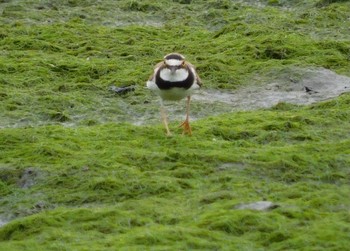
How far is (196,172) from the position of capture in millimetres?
10562

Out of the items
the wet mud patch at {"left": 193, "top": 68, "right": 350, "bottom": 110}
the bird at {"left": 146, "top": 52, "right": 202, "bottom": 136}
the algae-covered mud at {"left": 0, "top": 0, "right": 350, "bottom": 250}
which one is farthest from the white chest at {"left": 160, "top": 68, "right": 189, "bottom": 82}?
the wet mud patch at {"left": 193, "top": 68, "right": 350, "bottom": 110}

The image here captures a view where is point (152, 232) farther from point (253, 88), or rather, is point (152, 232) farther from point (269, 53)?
point (269, 53)

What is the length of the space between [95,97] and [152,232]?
21.6 ft

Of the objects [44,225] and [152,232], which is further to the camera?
[44,225]

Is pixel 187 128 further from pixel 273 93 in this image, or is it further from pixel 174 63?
pixel 273 93

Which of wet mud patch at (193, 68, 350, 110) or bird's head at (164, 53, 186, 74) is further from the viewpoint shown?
wet mud patch at (193, 68, 350, 110)

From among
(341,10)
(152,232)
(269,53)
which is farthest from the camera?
(341,10)

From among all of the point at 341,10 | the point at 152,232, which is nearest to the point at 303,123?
the point at 152,232

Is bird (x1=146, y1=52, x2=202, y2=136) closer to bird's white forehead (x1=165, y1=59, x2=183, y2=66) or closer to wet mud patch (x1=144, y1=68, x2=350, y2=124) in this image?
bird's white forehead (x1=165, y1=59, x2=183, y2=66)

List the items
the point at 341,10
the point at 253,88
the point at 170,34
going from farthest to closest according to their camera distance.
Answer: the point at 341,10
the point at 170,34
the point at 253,88

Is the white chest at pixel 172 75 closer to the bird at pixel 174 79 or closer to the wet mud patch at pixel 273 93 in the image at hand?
the bird at pixel 174 79

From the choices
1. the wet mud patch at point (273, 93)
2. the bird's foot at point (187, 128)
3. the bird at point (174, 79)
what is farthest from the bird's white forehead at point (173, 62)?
the wet mud patch at point (273, 93)

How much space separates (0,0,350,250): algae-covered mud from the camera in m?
8.73

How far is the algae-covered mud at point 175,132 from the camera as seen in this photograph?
344 inches
